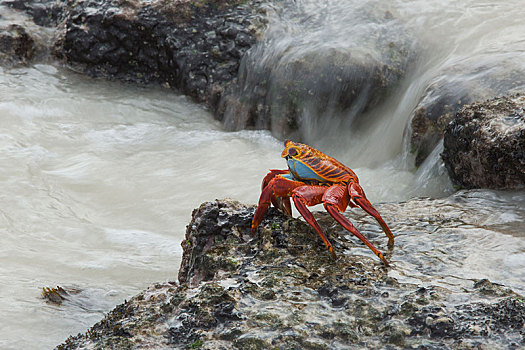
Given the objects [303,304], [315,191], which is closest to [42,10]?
[315,191]

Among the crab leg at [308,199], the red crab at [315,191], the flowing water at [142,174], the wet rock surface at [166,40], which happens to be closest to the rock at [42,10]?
the wet rock surface at [166,40]

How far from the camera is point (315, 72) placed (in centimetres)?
669

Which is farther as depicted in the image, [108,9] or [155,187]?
[108,9]

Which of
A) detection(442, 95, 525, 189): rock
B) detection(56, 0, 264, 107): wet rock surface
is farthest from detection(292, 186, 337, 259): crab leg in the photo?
detection(56, 0, 264, 107): wet rock surface

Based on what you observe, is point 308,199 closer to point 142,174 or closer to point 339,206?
point 339,206

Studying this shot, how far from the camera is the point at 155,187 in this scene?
5684 millimetres

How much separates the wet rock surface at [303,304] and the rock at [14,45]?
7.18 metres

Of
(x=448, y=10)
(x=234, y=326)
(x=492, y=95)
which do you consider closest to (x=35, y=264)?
(x=234, y=326)

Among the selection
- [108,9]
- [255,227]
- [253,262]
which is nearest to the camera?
[253,262]

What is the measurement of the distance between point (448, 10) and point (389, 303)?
235 inches

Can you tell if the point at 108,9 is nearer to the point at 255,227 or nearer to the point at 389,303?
the point at 255,227

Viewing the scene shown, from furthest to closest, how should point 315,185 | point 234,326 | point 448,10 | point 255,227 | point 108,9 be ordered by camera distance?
point 108,9 → point 448,10 → point 315,185 → point 255,227 → point 234,326

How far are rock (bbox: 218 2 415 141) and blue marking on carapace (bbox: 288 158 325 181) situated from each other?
3.65 meters

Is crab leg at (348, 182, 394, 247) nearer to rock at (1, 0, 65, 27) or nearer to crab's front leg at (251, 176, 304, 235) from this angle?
crab's front leg at (251, 176, 304, 235)
